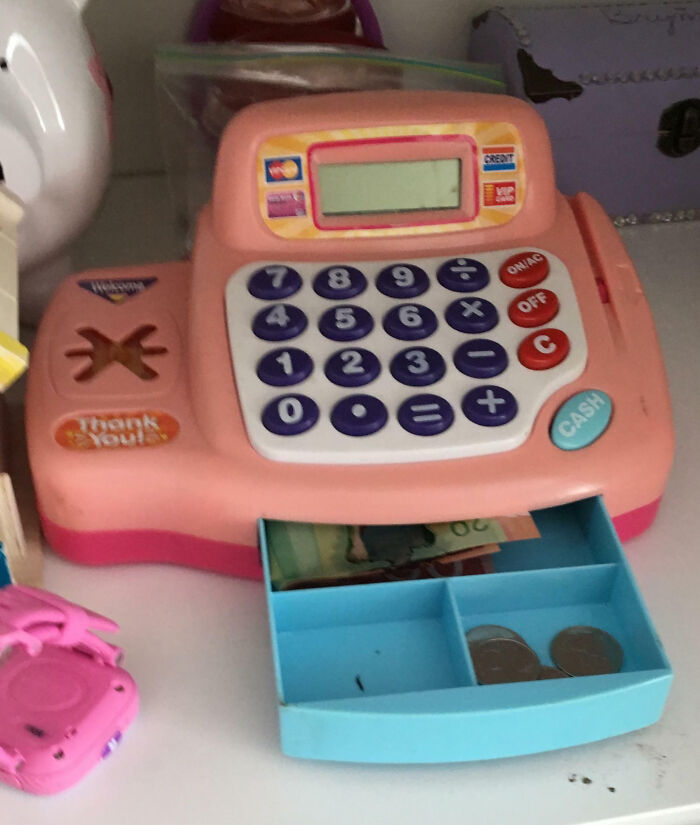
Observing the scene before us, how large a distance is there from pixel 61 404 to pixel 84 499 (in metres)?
0.05

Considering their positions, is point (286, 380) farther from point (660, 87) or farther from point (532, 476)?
point (660, 87)

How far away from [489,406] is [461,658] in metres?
0.11

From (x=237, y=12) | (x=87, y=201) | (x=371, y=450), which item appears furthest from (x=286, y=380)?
(x=237, y=12)

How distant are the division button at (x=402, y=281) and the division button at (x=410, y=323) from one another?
0.04 feet

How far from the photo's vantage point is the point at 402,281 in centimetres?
49

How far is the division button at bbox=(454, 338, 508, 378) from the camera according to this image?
46 centimetres

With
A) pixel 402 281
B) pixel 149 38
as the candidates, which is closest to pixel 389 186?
pixel 402 281

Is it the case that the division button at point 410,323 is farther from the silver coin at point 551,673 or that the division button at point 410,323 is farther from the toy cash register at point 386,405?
the silver coin at point 551,673

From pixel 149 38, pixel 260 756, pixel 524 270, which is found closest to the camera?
pixel 260 756

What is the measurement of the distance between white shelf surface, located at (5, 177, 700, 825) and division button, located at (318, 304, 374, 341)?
12 centimetres

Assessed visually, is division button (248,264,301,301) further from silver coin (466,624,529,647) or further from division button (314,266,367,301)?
silver coin (466,624,529,647)

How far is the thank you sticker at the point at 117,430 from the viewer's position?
46 centimetres

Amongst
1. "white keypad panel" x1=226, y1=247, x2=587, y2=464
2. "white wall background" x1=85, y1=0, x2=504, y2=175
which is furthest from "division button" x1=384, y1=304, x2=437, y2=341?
"white wall background" x1=85, y1=0, x2=504, y2=175

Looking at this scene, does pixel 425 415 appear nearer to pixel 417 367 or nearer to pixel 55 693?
pixel 417 367
